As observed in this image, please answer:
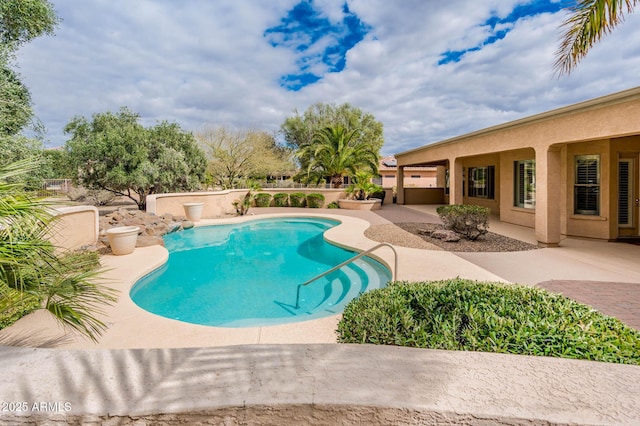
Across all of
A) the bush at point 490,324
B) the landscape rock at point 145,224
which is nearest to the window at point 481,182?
the bush at point 490,324

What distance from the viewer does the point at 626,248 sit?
902 centimetres

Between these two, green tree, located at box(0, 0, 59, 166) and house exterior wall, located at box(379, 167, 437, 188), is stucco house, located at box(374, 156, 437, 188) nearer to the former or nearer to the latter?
house exterior wall, located at box(379, 167, 437, 188)

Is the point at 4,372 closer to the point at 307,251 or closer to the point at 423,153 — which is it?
the point at 307,251

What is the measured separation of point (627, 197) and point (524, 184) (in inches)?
140

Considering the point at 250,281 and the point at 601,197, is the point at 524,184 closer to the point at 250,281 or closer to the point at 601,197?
the point at 601,197

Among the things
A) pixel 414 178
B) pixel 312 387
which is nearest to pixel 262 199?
pixel 312 387

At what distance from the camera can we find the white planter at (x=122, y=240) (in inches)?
364

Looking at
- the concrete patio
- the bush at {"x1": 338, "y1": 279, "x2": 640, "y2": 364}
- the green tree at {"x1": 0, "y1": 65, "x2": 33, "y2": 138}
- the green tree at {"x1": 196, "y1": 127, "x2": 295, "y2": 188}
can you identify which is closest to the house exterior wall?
the green tree at {"x1": 196, "y1": 127, "x2": 295, "y2": 188}

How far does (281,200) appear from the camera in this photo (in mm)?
23719

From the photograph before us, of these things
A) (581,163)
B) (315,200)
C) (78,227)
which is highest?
(581,163)

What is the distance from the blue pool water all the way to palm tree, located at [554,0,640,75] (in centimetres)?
647

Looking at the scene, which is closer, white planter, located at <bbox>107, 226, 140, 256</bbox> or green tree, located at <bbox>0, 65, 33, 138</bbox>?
green tree, located at <bbox>0, 65, 33, 138</bbox>

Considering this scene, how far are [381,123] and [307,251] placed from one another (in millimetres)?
28996

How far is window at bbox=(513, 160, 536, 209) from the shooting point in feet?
42.0
